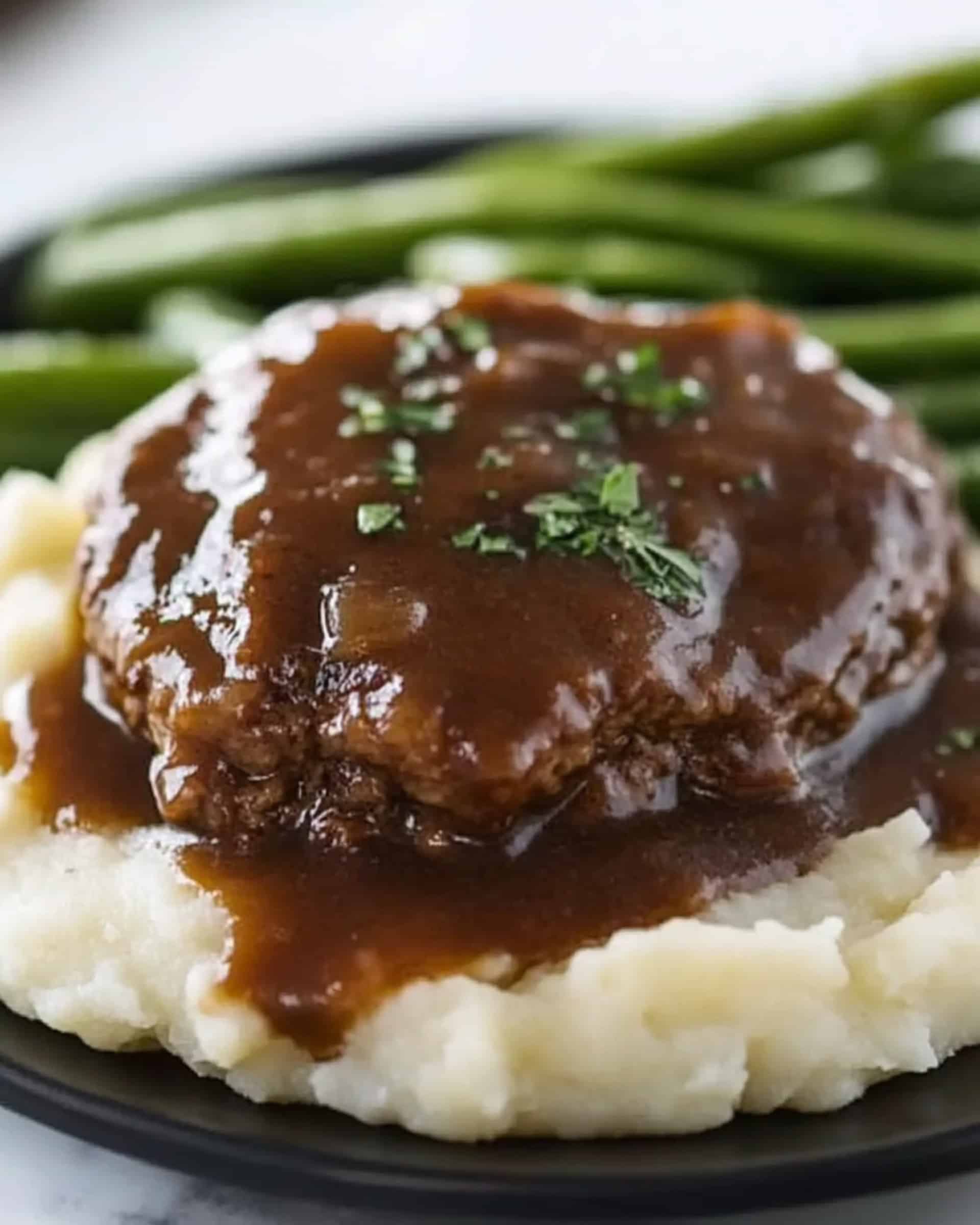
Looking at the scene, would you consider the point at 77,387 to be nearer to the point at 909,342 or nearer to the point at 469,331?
the point at 469,331

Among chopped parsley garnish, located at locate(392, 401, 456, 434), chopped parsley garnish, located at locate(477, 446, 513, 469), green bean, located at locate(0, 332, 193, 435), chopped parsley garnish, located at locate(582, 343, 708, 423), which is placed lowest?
green bean, located at locate(0, 332, 193, 435)

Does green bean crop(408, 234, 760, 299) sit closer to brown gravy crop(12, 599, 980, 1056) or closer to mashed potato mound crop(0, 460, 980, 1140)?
brown gravy crop(12, 599, 980, 1056)

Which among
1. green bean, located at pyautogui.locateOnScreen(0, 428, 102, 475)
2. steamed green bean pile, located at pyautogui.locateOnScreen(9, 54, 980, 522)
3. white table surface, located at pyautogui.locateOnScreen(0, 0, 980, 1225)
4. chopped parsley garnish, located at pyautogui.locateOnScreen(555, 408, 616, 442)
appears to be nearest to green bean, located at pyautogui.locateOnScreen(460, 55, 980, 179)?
steamed green bean pile, located at pyautogui.locateOnScreen(9, 54, 980, 522)

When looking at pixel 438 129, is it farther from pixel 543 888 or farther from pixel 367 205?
pixel 543 888

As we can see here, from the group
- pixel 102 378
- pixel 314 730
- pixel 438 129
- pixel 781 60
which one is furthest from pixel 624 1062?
pixel 781 60

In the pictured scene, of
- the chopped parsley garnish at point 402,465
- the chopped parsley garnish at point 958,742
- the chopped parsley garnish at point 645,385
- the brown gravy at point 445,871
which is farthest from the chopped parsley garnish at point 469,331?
the chopped parsley garnish at point 958,742

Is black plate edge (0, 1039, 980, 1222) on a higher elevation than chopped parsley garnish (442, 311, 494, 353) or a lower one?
lower

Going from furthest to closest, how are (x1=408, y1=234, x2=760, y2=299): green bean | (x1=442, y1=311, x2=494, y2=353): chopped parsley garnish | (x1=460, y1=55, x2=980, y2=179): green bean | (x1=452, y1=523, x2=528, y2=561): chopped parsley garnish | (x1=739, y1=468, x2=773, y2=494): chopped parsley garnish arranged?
(x1=460, y1=55, x2=980, y2=179): green bean
(x1=408, y1=234, x2=760, y2=299): green bean
(x1=442, y1=311, x2=494, y2=353): chopped parsley garnish
(x1=739, y1=468, x2=773, y2=494): chopped parsley garnish
(x1=452, y1=523, x2=528, y2=561): chopped parsley garnish
